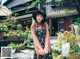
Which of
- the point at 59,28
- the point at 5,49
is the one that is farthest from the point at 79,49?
the point at 59,28

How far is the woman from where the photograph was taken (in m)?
5.34

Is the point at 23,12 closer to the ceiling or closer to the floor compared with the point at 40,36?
closer to the floor

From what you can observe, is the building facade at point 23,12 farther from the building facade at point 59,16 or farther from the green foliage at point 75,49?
the green foliage at point 75,49

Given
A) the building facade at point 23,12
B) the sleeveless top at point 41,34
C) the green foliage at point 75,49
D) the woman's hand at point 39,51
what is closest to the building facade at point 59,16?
the building facade at point 23,12

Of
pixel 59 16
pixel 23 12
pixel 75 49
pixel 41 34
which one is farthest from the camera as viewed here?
pixel 23 12

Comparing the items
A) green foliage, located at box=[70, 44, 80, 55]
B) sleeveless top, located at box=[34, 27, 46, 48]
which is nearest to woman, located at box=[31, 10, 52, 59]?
sleeveless top, located at box=[34, 27, 46, 48]

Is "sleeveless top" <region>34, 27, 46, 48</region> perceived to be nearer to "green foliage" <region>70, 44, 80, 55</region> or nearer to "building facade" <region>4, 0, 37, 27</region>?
"green foliage" <region>70, 44, 80, 55</region>

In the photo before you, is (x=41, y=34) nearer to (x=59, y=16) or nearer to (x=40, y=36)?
(x=40, y=36)

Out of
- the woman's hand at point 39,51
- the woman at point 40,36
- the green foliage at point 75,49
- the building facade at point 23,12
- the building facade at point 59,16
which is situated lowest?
the building facade at point 23,12

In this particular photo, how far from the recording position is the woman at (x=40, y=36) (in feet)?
17.5

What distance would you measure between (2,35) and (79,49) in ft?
16.7

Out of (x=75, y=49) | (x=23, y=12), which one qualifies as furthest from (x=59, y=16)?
(x=75, y=49)

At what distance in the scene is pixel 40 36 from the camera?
5531 mm

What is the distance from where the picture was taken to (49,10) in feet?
91.7
